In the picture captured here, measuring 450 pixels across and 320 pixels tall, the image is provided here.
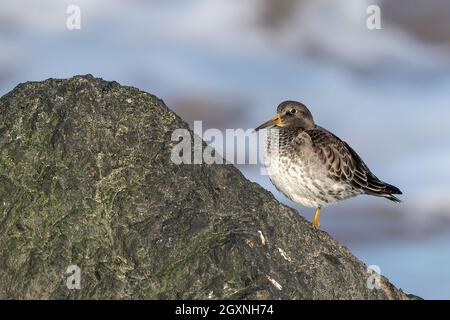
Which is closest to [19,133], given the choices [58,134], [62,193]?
[58,134]

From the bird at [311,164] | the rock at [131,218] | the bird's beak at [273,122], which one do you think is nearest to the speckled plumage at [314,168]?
the bird at [311,164]

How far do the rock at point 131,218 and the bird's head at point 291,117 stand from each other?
462 centimetres

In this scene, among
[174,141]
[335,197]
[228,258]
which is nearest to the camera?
[228,258]

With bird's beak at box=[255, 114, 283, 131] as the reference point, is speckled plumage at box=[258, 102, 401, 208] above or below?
below

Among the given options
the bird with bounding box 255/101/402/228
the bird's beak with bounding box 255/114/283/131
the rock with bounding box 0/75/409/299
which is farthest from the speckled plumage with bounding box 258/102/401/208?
the rock with bounding box 0/75/409/299

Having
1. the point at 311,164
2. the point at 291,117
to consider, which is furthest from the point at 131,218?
the point at 291,117

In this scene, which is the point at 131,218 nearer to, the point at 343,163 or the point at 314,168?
the point at 314,168

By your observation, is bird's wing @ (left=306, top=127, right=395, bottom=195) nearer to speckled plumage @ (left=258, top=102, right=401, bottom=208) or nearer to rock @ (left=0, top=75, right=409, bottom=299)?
speckled plumage @ (left=258, top=102, right=401, bottom=208)

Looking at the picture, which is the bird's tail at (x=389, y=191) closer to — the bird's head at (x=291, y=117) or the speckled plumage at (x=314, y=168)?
the speckled plumage at (x=314, y=168)

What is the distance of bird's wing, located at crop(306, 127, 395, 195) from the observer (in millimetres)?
15070

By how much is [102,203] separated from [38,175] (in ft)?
3.62

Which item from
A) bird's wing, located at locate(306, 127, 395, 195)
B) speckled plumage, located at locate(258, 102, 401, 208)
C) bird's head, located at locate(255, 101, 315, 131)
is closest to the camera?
speckled plumage, located at locate(258, 102, 401, 208)
